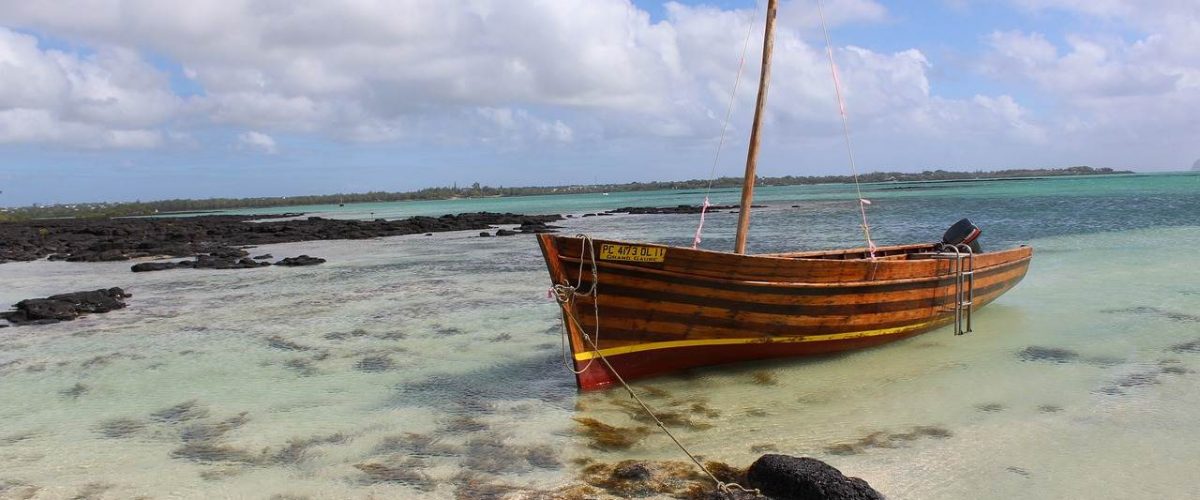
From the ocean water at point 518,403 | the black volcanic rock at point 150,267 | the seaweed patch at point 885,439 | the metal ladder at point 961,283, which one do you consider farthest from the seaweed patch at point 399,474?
the black volcanic rock at point 150,267

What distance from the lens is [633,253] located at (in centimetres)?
659

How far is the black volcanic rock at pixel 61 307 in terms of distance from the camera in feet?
39.5

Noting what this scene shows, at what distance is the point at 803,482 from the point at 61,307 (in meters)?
13.4

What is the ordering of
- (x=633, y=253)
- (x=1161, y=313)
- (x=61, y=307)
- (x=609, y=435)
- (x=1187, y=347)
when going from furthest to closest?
(x=61, y=307) → (x=1161, y=313) → (x=1187, y=347) → (x=633, y=253) → (x=609, y=435)

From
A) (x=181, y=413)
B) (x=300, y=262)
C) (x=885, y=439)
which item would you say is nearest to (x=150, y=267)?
(x=300, y=262)

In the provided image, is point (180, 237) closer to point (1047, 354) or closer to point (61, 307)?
point (61, 307)

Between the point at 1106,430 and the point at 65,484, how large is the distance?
310 inches

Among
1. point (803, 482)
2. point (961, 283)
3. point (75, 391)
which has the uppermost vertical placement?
point (961, 283)

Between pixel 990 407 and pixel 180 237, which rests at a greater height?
pixel 180 237

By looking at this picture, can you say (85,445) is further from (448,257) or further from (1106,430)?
(448,257)

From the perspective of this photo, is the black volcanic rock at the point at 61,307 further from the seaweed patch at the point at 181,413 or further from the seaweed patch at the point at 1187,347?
the seaweed patch at the point at 1187,347

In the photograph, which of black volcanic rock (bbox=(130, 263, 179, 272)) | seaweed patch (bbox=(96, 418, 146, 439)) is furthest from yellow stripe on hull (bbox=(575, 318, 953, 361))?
black volcanic rock (bbox=(130, 263, 179, 272))

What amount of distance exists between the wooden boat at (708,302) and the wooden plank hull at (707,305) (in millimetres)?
10

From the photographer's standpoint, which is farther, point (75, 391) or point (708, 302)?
point (75, 391)
